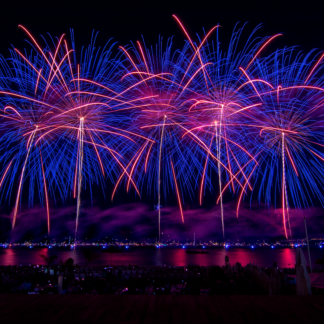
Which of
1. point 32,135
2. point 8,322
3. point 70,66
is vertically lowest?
point 8,322

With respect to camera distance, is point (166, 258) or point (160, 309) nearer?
point (160, 309)

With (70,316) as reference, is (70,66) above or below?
above

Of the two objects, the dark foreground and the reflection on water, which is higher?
the reflection on water

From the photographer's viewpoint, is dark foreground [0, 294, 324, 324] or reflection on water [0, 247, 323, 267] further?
reflection on water [0, 247, 323, 267]

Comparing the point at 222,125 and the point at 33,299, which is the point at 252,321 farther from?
the point at 222,125

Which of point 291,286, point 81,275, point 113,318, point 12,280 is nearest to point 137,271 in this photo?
point 81,275

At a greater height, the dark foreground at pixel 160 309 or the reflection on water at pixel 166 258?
the reflection on water at pixel 166 258

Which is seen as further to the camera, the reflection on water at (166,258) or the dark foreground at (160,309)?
the reflection on water at (166,258)

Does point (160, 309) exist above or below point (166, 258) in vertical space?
below
